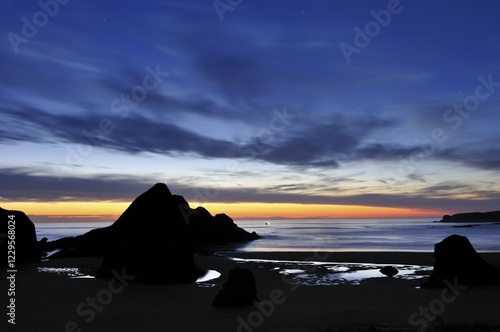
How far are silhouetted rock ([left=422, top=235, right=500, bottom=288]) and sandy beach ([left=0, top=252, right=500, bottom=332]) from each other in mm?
722

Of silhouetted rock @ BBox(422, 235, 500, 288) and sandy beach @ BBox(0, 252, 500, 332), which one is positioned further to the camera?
silhouetted rock @ BBox(422, 235, 500, 288)

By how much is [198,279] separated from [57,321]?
1120 cm

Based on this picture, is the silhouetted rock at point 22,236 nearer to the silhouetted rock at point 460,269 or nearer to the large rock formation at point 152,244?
the large rock formation at point 152,244

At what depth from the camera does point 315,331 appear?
11008mm

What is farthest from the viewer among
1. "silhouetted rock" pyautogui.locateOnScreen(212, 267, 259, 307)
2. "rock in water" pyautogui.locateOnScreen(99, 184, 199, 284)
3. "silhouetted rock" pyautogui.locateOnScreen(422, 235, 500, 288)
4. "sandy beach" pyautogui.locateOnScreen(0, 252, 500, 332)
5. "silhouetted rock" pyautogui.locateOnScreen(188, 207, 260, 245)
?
"silhouetted rock" pyautogui.locateOnScreen(188, 207, 260, 245)

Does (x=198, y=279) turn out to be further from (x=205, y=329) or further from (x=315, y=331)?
(x=315, y=331)

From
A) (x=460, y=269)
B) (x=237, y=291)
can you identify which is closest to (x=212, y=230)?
(x=460, y=269)

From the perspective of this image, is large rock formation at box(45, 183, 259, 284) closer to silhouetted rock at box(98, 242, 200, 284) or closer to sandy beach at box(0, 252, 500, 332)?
silhouetted rock at box(98, 242, 200, 284)

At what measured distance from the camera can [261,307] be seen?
15.3 m

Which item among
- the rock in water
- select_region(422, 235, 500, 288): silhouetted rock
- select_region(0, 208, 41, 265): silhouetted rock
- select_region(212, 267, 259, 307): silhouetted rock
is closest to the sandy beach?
select_region(212, 267, 259, 307): silhouetted rock

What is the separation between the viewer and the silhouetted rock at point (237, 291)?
15.3 metres

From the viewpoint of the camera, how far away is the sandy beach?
1234 centimetres

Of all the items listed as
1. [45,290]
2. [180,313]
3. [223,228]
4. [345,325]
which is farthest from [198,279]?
[223,228]

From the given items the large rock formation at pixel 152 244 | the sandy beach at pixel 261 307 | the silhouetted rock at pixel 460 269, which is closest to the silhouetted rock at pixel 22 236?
the sandy beach at pixel 261 307
